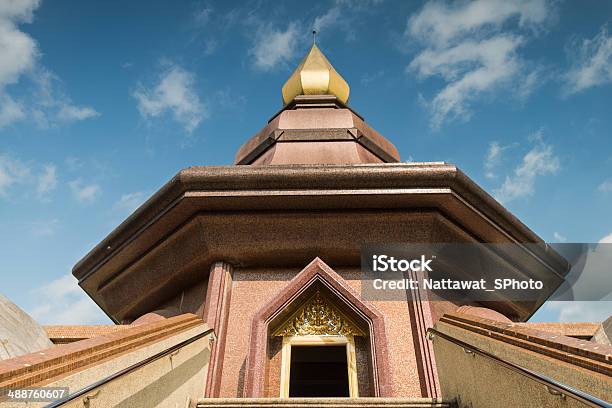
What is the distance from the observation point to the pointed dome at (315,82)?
11820mm

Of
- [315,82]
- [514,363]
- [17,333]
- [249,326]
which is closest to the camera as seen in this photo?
[514,363]

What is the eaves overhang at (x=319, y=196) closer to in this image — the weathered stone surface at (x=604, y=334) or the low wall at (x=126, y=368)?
the weathered stone surface at (x=604, y=334)

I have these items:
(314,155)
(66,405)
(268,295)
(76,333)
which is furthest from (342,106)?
(66,405)

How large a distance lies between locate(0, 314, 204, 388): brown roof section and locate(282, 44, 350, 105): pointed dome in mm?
8309

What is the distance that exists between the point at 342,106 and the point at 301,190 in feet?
15.4

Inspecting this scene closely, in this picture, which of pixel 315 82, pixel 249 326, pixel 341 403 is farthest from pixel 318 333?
pixel 315 82

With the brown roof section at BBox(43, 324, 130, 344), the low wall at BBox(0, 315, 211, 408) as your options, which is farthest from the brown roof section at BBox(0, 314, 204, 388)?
the brown roof section at BBox(43, 324, 130, 344)

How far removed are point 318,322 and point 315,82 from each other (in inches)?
276

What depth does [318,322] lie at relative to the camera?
641 centimetres

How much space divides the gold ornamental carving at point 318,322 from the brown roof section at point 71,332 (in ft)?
8.46

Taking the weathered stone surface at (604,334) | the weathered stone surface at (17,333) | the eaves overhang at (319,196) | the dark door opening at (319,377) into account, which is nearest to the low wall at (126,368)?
the weathered stone surface at (17,333)

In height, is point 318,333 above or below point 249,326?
below

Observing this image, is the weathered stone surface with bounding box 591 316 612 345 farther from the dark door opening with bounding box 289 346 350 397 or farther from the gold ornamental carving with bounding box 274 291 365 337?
the dark door opening with bounding box 289 346 350 397

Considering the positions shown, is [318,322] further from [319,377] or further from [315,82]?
[315,82]
